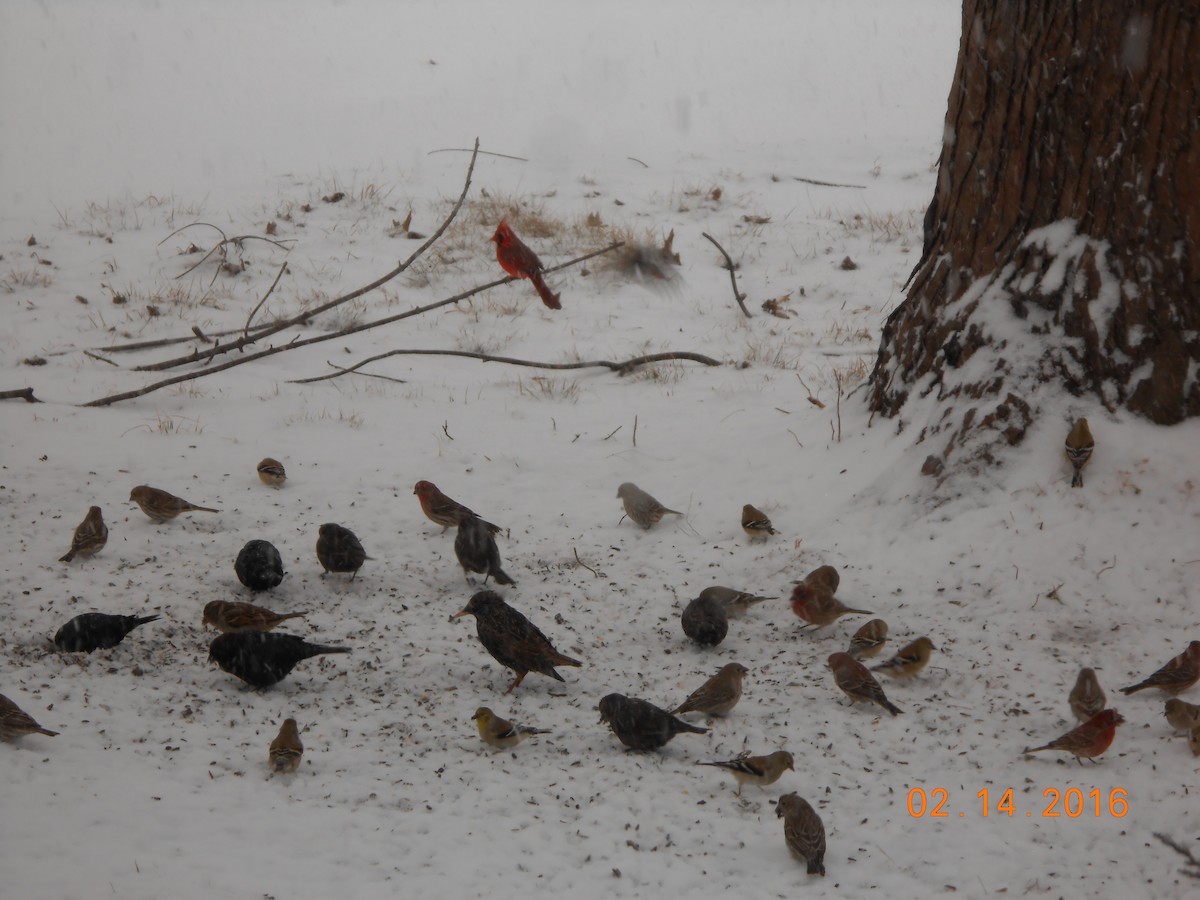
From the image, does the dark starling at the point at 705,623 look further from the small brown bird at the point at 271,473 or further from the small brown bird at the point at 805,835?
the small brown bird at the point at 271,473

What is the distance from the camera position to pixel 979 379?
5.12 m

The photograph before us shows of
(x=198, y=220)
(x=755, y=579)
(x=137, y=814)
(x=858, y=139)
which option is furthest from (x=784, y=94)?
(x=137, y=814)

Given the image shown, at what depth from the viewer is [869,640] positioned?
441 cm

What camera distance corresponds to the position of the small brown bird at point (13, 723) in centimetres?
353

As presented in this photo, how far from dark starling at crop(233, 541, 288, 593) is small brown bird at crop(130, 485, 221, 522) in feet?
2.72

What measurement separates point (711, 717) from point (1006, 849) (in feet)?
4.06

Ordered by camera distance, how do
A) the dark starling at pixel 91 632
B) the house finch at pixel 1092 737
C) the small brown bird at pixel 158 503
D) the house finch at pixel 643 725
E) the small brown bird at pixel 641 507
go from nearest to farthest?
the house finch at pixel 1092 737 < the house finch at pixel 643 725 < the dark starling at pixel 91 632 < the small brown bird at pixel 158 503 < the small brown bird at pixel 641 507

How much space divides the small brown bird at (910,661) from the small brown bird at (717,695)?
671mm

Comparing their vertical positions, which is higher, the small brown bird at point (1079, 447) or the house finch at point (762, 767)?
the small brown bird at point (1079, 447)

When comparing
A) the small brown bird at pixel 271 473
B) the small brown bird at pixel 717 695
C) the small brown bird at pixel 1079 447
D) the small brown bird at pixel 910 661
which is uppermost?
the small brown bird at pixel 1079 447

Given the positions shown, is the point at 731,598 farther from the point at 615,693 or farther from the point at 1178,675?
the point at 1178,675

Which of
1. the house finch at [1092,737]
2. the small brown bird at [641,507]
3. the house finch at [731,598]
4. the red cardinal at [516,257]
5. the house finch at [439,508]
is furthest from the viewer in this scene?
the red cardinal at [516,257]
